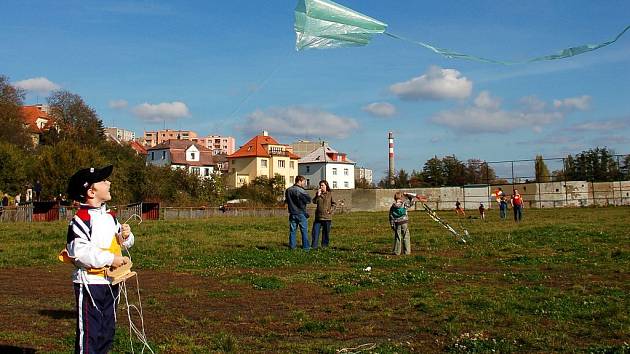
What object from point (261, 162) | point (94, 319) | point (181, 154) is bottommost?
point (94, 319)

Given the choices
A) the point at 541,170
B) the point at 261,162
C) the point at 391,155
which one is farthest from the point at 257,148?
the point at 541,170

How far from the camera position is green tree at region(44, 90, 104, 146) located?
100688 mm

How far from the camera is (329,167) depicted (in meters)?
136

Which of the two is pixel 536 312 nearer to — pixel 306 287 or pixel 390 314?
pixel 390 314

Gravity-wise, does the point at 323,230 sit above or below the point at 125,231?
below

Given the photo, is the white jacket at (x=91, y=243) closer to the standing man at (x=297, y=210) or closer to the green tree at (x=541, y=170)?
the standing man at (x=297, y=210)

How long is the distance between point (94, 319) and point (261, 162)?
404ft

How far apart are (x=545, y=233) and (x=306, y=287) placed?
14456 mm

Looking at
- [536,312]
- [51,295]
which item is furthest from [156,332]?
[536,312]

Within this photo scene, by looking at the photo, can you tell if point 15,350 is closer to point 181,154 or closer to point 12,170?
point 12,170

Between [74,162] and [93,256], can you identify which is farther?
[74,162]

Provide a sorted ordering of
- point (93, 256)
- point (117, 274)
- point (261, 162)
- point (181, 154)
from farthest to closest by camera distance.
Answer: point (181, 154)
point (261, 162)
point (117, 274)
point (93, 256)

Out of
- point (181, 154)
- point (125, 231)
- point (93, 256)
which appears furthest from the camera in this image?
point (181, 154)

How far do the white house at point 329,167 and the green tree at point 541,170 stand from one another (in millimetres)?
60158
